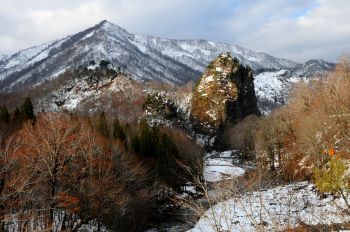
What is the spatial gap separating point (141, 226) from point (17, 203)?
54.5ft

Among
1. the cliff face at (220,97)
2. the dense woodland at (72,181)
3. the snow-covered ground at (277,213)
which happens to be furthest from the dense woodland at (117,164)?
the cliff face at (220,97)

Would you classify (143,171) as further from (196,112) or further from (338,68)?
(196,112)

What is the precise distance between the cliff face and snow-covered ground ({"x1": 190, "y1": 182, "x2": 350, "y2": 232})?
79090 mm

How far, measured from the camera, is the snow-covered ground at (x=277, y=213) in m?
10.1

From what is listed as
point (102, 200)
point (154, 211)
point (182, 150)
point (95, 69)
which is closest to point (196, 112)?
point (182, 150)

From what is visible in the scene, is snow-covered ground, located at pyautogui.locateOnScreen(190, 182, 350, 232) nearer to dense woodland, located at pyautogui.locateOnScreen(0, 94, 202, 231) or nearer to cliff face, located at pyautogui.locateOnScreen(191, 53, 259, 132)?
dense woodland, located at pyautogui.locateOnScreen(0, 94, 202, 231)

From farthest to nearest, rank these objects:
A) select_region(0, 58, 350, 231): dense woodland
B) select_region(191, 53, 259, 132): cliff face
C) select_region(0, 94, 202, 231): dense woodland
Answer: select_region(191, 53, 259, 132): cliff face < select_region(0, 94, 202, 231): dense woodland < select_region(0, 58, 350, 231): dense woodland

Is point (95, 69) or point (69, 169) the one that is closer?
point (69, 169)

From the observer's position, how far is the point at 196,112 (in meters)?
129

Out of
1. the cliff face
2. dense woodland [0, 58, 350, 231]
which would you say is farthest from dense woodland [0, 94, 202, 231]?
the cliff face

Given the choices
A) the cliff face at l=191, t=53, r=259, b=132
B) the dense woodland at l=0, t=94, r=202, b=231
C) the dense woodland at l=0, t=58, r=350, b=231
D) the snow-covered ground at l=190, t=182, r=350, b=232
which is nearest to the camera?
the snow-covered ground at l=190, t=182, r=350, b=232

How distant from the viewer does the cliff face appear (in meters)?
127

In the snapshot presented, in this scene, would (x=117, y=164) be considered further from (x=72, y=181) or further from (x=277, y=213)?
(x=277, y=213)

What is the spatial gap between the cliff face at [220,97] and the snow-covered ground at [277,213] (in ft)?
259
